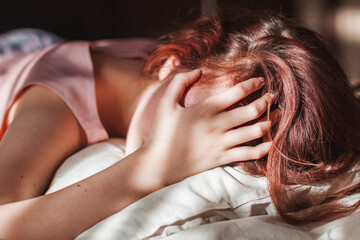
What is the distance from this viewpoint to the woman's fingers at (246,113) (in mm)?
651

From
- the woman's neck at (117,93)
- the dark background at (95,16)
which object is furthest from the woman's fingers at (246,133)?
the dark background at (95,16)

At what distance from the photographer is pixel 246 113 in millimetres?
657

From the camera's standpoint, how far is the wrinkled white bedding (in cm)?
58

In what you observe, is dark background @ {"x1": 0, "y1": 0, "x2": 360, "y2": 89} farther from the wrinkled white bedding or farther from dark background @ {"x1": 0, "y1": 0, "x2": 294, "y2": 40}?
the wrinkled white bedding

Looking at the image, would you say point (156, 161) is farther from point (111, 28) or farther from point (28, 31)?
point (111, 28)

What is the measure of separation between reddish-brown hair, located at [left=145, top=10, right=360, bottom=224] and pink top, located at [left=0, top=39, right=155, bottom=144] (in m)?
0.31

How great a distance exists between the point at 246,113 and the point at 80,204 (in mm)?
324

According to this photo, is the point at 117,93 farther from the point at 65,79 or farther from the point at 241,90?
the point at 241,90

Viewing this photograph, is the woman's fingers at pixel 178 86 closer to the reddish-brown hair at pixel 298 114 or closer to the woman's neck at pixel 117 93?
the reddish-brown hair at pixel 298 114

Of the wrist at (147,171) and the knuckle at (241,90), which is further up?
the knuckle at (241,90)

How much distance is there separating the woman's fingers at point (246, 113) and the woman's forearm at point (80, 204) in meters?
0.16

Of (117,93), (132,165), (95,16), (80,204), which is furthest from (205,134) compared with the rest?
(95,16)

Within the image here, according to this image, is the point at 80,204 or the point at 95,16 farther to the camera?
the point at 95,16

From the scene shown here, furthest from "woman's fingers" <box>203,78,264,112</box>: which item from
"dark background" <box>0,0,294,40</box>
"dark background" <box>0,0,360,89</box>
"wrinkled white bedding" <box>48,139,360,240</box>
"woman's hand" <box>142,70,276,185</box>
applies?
"dark background" <box>0,0,294,40</box>
